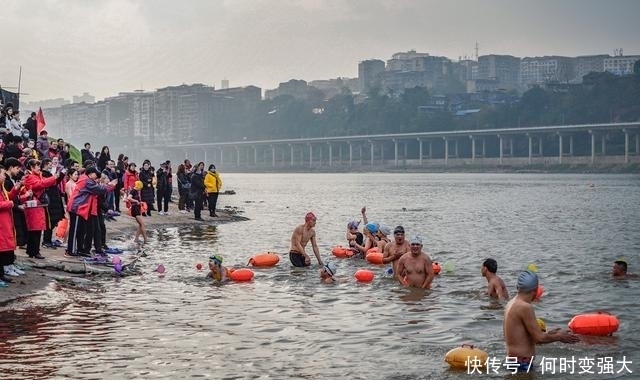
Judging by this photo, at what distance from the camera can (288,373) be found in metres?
12.2

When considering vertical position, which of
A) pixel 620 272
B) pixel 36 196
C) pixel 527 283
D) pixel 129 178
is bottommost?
pixel 620 272

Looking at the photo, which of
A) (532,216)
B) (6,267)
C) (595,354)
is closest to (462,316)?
(595,354)

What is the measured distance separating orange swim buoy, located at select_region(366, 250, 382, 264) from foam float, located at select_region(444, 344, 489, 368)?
11.1 m

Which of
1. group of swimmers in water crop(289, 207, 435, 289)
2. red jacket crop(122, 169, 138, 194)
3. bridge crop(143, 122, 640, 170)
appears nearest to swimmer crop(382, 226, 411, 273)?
group of swimmers in water crop(289, 207, 435, 289)

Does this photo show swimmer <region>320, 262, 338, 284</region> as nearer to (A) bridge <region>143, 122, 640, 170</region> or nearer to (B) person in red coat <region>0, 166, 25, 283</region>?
(B) person in red coat <region>0, 166, 25, 283</region>

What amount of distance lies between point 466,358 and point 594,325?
3.45 m

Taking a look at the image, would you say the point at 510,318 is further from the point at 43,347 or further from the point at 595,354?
the point at 43,347

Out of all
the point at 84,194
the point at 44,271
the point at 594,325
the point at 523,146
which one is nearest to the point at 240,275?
the point at 84,194

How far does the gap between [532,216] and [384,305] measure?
3731cm

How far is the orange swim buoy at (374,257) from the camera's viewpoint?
77.6ft

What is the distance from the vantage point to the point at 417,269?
1909 centimetres

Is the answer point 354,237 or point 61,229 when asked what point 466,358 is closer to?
point 354,237

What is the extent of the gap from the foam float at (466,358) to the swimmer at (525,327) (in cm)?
105

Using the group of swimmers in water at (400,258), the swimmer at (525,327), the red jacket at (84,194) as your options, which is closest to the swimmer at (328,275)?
the group of swimmers in water at (400,258)
